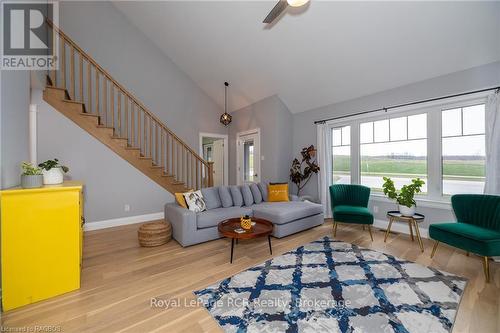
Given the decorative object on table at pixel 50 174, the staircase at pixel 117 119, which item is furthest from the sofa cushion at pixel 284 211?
the decorative object on table at pixel 50 174

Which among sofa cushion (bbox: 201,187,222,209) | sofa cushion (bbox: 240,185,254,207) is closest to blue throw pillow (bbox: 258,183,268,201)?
sofa cushion (bbox: 240,185,254,207)

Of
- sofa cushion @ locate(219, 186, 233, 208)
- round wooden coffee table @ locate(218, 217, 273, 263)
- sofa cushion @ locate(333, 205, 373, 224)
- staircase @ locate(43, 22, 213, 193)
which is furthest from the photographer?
sofa cushion @ locate(219, 186, 233, 208)

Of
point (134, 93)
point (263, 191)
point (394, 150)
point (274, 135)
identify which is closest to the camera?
point (394, 150)

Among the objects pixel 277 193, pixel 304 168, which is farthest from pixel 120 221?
pixel 304 168

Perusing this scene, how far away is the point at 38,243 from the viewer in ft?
5.91

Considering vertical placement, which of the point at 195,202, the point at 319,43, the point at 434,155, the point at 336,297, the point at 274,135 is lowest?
the point at 336,297

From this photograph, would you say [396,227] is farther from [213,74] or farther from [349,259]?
[213,74]

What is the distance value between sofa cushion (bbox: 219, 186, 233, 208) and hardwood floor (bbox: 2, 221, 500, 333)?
28.8 inches

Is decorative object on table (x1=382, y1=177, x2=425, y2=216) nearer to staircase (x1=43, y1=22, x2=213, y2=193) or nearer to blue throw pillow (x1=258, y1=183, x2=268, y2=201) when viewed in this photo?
blue throw pillow (x1=258, y1=183, x2=268, y2=201)

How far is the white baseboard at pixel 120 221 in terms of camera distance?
3.76m

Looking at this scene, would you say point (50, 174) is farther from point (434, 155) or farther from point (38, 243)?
point (434, 155)

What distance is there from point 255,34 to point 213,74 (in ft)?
5.98

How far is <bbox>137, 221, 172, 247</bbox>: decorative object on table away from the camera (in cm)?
296

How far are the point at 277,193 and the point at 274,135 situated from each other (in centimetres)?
164
